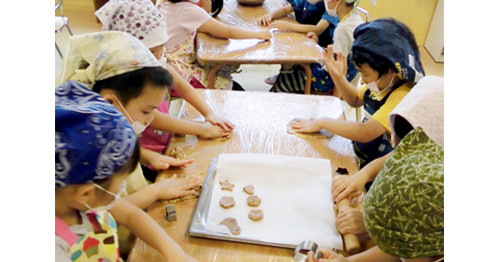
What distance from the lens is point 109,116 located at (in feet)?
2.56

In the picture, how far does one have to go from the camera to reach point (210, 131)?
1507mm

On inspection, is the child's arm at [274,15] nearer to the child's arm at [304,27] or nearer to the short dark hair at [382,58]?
the child's arm at [304,27]

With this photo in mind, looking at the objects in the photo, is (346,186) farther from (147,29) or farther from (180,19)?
(180,19)

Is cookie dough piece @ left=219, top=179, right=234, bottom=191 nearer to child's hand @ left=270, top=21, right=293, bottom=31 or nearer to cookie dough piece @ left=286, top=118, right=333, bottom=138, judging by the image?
cookie dough piece @ left=286, top=118, right=333, bottom=138

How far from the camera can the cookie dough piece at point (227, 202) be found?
3.76 feet

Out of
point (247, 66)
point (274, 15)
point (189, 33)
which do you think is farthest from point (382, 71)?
point (247, 66)

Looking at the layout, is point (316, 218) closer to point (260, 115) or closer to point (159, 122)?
point (260, 115)

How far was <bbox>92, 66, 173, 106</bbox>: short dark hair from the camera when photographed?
47.9 inches

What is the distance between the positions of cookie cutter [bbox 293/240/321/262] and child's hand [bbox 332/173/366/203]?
228 mm

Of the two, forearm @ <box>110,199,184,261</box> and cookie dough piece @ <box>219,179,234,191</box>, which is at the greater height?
forearm @ <box>110,199,184,261</box>

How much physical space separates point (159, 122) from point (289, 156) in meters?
0.59

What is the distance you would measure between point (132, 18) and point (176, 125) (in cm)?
55

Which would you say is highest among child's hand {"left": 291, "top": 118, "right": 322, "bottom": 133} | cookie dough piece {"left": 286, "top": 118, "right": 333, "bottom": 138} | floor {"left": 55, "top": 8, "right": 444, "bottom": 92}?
child's hand {"left": 291, "top": 118, "right": 322, "bottom": 133}

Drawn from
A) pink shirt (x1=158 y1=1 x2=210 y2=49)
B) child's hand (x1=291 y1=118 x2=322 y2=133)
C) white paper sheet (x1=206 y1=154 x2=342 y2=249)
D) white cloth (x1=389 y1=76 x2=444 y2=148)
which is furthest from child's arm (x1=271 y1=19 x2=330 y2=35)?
white cloth (x1=389 y1=76 x2=444 y2=148)
